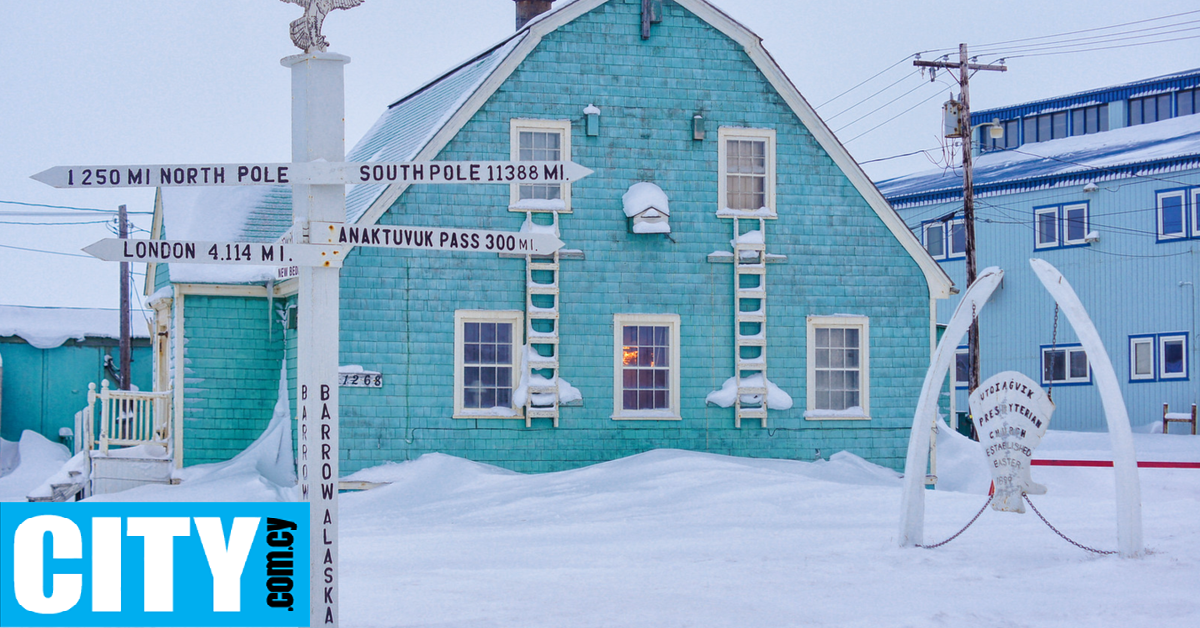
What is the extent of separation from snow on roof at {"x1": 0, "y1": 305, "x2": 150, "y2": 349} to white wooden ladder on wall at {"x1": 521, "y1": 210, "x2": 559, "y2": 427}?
60.6 feet

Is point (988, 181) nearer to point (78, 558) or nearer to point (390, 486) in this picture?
point (390, 486)

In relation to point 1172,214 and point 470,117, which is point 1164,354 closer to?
point 1172,214

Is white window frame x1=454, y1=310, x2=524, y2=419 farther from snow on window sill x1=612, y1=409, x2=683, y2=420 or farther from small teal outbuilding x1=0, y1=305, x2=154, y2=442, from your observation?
small teal outbuilding x1=0, y1=305, x2=154, y2=442

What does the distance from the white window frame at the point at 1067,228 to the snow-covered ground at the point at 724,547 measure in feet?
52.1

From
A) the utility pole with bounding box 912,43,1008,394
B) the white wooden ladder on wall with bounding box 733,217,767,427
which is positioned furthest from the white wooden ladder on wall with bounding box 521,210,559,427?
the utility pole with bounding box 912,43,1008,394

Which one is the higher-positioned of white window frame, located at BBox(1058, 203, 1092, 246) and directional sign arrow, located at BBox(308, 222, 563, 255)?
white window frame, located at BBox(1058, 203, 1092, 246)

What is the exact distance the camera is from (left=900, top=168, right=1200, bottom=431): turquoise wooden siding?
3316 cm

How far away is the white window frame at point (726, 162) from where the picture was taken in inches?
768

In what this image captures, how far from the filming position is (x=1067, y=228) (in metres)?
35.8

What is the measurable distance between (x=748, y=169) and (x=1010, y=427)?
Result: 7.65m

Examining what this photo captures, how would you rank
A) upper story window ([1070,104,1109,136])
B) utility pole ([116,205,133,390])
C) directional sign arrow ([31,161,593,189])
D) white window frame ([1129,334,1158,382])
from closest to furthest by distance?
directional sign arrow ([31,161,593,189])
utility pole ([116,205,133,390])
white window frame ([1129,334,1158,382])
upper story window ([1070,104,1109,136])

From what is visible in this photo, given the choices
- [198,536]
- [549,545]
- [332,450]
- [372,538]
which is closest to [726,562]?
[549,545]

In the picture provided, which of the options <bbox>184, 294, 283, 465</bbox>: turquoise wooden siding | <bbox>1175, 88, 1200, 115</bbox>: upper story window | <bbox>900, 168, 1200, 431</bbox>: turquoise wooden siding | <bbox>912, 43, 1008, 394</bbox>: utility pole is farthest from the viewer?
<bbox>1175, 88, 1200, 115</bbox>: upper story window

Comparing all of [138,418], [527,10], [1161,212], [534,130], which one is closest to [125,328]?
[138,418]
